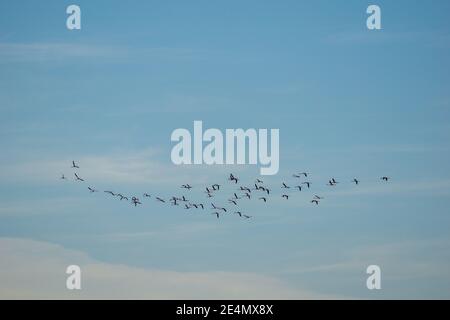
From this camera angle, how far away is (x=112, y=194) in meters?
113
